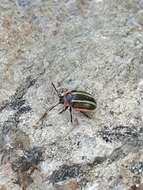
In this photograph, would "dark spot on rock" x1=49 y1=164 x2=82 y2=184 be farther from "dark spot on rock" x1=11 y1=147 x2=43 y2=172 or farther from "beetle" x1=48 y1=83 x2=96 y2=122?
"beetle" x1=48 y1=83 x2=96 y2=122

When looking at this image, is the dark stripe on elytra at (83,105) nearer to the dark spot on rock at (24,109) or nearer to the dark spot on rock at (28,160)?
the dark spot on rock at (24,109)

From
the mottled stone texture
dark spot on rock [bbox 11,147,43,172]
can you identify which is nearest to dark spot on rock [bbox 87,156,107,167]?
the mottled stone texture

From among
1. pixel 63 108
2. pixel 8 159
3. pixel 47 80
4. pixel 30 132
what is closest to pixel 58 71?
pixel 47 80

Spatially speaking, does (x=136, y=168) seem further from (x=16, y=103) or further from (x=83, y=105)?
(x=16, y=103)

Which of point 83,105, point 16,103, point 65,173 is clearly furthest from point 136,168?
point 16,103

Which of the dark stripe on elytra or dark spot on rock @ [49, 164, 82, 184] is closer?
dark spot on rock @ [49, 164, 82, 184]

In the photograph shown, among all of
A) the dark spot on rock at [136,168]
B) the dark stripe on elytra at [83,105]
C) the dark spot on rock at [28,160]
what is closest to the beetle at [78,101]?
the dark stripe on elytra at [83,105]

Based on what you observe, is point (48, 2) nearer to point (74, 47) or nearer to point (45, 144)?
point (74, 47)

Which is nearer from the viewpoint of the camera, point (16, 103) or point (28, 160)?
point (28, 160)
